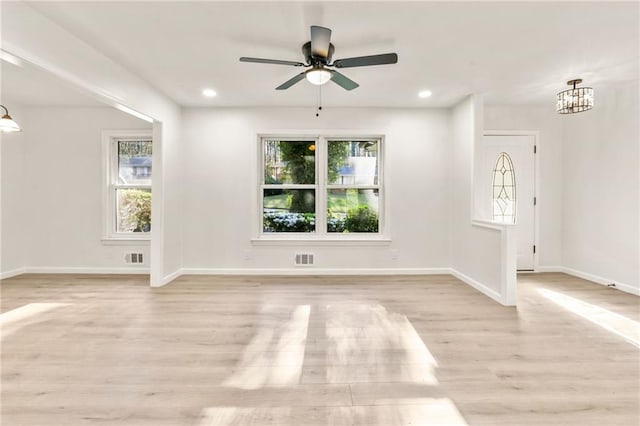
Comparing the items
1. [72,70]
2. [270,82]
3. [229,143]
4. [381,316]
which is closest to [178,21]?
[72,70]

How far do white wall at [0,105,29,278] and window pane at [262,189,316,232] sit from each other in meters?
3.86

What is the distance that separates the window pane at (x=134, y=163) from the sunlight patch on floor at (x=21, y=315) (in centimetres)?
230

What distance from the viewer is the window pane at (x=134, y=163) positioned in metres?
5.35

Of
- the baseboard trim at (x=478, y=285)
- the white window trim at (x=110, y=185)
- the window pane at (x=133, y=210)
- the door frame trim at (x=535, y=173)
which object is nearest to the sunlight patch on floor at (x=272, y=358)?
the baseboard trim at (x=478, y=285)

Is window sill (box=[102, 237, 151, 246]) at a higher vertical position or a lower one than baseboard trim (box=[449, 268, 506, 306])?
higher

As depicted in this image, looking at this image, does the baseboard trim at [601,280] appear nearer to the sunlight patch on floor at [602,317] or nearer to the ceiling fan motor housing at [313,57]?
the sunlight patch on floor at [602,317]

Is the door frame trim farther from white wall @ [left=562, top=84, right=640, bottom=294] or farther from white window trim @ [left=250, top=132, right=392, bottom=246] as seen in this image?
white window trim @ [left=250, top=132, right=392, bottom=246]

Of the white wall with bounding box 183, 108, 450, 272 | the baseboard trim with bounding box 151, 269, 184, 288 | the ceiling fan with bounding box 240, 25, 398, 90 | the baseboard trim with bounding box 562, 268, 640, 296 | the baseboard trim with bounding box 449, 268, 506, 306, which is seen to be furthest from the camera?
the white wall with bounding box 183, 108, 450, 272

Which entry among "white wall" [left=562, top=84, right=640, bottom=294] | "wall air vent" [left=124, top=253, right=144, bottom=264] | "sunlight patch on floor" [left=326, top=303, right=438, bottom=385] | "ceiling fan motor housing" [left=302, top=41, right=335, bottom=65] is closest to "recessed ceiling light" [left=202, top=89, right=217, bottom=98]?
"ceiling fan motor housing" [left=302, top=41, right=335, bottom=65]

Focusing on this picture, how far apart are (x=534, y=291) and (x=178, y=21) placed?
5.10 m

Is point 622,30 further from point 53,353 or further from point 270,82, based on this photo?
point 53,353

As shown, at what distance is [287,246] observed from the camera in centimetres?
522

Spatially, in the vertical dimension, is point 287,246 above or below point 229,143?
below

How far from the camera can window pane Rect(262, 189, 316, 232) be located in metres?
5.33
